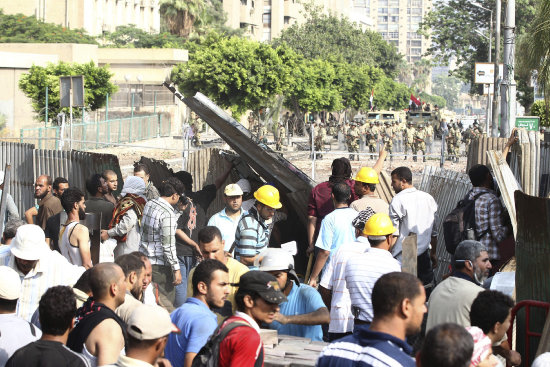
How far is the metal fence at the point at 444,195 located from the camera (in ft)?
31.9

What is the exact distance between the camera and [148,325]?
399cm

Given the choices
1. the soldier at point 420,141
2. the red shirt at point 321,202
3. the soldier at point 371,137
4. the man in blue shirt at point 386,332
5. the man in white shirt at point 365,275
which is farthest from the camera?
the soldier at point 371,137

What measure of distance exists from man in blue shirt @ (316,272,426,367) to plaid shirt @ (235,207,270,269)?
11.1 ft

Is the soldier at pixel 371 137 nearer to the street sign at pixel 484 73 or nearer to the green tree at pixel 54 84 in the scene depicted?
the green tree at pixel 54 84

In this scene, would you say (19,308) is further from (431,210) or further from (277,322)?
(431,210)

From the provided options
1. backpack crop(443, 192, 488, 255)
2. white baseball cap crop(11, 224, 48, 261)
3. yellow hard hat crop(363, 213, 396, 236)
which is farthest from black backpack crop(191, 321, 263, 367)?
backpack crop(443, 192, 488, 255)

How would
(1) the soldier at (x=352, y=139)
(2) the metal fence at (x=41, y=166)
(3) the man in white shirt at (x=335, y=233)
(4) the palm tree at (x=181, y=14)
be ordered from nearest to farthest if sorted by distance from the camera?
(3) the man in white shirt at (x=335, y=233), (2) the metal fence at (x=41, y=166), (1) the soldier at (x=352, y=139), (4) the palm tree at (x=181, y=14)

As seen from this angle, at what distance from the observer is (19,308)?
20.2 feet

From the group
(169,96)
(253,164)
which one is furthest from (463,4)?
(253,164)

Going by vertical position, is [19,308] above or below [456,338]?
below

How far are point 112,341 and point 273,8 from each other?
92.7 m

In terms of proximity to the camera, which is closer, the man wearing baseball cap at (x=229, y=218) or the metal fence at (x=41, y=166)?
the man wearing baseball cap at (x=229, y=218)

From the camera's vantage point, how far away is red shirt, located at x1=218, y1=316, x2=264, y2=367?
403 cm

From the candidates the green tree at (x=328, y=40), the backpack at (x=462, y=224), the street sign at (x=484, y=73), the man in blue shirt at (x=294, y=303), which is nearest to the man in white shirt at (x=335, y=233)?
the backpack at (x=462, y=224)
